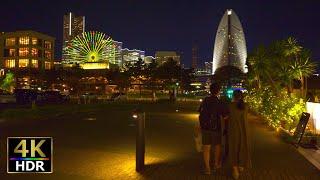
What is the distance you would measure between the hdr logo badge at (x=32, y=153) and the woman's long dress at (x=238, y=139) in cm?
406

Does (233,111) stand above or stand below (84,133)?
above

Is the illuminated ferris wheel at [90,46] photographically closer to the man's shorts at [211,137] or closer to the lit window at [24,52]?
the lit window at [24,52]

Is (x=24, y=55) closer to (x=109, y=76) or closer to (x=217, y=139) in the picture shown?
(x=109, y=76)

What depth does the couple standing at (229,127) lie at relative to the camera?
770 centimetres

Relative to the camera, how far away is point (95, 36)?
83.4m

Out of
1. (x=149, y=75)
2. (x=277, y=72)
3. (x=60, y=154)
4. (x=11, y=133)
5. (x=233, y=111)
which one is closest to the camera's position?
(x=233, y=111)

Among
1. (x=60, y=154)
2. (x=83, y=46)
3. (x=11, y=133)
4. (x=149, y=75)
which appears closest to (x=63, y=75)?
(x=83, y=46)

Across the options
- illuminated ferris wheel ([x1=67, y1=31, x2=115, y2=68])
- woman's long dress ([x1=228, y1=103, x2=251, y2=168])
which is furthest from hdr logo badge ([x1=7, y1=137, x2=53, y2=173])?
illuminated ferris wheel ([x1=67, y1=31, x2=115, y2=68])

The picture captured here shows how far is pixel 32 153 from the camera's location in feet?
14.7

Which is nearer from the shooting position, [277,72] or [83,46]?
[277,72]

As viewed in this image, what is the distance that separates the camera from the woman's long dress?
25.2ft

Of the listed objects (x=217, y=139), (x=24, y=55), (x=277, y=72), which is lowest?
(x=217, y=139)

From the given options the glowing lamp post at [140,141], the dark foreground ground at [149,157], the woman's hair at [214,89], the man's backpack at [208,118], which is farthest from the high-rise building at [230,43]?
the man's backpack at [208,118]

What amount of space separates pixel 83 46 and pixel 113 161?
7940 cm
